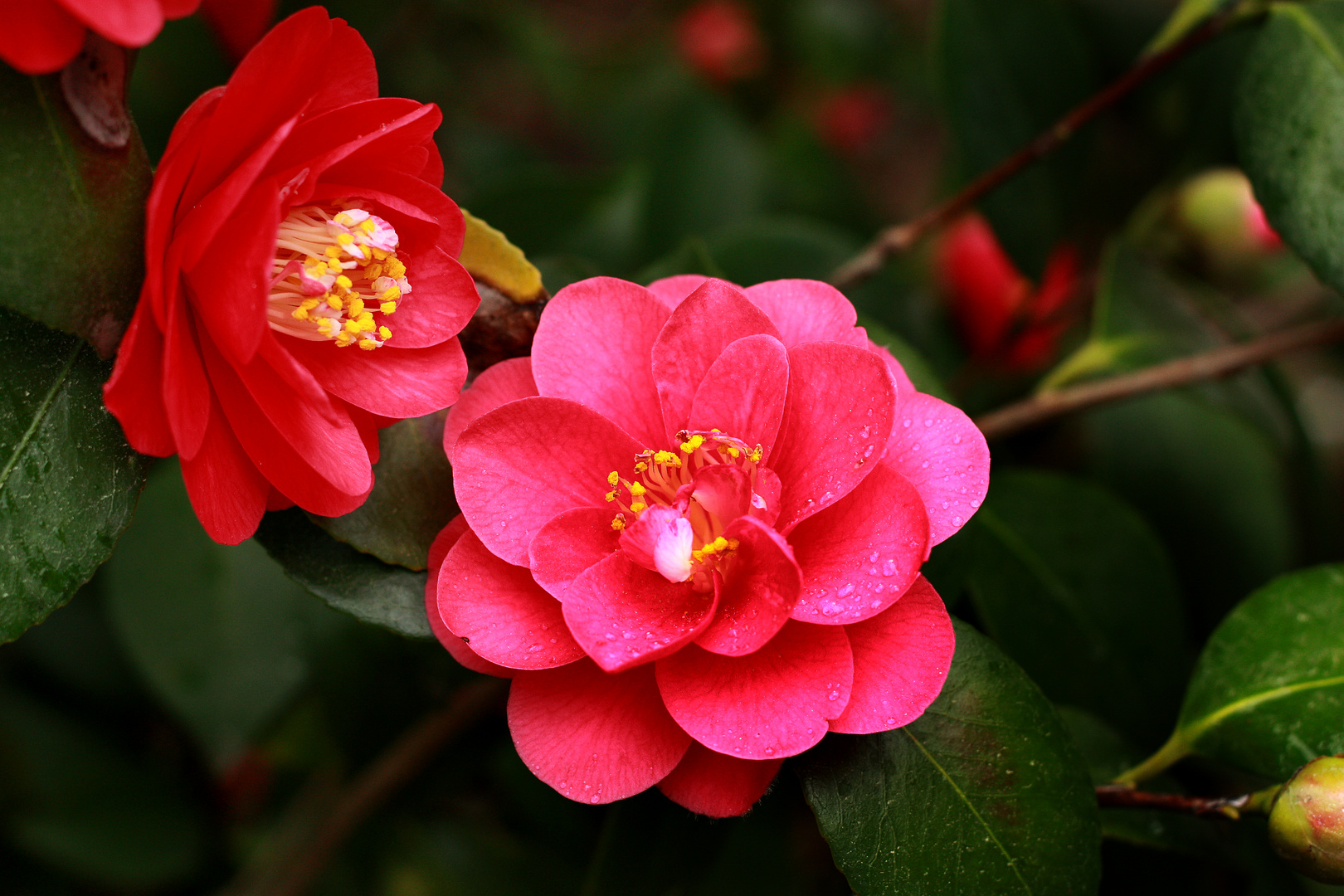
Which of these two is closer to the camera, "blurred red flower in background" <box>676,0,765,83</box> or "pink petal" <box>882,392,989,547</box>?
"pink petal" <box>882,392,989,547</box>

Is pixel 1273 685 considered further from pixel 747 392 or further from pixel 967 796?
pixel 747 392

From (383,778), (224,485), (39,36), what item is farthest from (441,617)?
(383,778)

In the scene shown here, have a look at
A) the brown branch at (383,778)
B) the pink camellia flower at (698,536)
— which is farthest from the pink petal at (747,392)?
the brown branch at (383,778)

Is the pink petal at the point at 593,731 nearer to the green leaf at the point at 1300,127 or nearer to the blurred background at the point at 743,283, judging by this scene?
the blurred background at the point at 743,283

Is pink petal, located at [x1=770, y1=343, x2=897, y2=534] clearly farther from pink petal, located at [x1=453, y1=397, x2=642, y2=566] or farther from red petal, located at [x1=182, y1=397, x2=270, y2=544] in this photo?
red petal, located at [x1=182, y1=397, x2=270, y2=544]

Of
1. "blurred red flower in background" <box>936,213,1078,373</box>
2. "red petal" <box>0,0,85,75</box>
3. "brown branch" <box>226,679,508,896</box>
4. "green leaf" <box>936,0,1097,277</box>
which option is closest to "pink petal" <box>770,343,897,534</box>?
"red petal" <box>0,0,85,75</box>

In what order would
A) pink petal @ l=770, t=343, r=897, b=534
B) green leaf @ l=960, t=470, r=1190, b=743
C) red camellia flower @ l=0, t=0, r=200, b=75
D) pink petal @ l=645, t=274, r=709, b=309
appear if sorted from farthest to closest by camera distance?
1. green leaf @ l=960, t=470, r=1190, b=743
2. pink petal @ l=645, t=274, r=709, b=309
3. pink petal @ l=770, t=343, r=897, b=534
4. red camellia flower @ l=0, t=0, r=200, b=75
